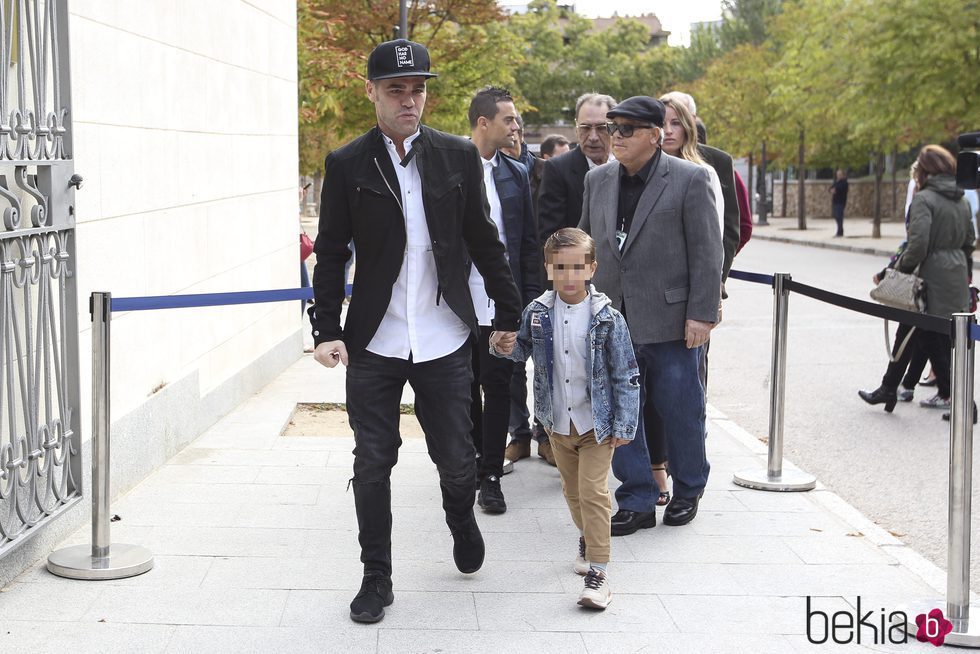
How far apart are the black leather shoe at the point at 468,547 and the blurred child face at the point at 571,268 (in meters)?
0.99

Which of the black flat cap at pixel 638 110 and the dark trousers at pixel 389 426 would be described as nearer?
the dark trousers at pixel 389 426

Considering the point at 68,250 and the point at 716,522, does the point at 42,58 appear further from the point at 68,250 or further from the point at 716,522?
the point at 716,522

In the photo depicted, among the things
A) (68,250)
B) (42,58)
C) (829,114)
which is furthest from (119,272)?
(829,114)

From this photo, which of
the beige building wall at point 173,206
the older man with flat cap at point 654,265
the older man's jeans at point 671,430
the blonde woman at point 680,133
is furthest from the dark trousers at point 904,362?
the beige building wall at point 173,206

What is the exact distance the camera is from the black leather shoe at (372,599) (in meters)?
4.52

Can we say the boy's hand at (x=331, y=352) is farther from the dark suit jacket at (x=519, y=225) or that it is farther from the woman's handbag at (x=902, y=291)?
the woman's handbag at (x=902, y=291)

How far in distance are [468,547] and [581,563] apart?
0.52 meters

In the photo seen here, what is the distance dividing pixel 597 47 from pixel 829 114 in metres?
45.9

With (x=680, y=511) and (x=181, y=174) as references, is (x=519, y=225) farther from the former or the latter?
(x=181, y=174)

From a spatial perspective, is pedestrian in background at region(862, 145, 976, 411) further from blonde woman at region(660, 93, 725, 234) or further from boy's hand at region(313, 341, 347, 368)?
boy's hand at region(313, 341, 347, 368)

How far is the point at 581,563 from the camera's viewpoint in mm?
5184

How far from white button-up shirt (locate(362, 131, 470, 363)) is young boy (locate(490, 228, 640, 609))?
1.22 feet

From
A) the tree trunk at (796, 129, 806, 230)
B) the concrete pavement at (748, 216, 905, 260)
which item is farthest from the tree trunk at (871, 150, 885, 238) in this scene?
the tree trunk at (796, 129, 806, 230)

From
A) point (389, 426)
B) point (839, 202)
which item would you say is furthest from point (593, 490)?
point (839, 202)
